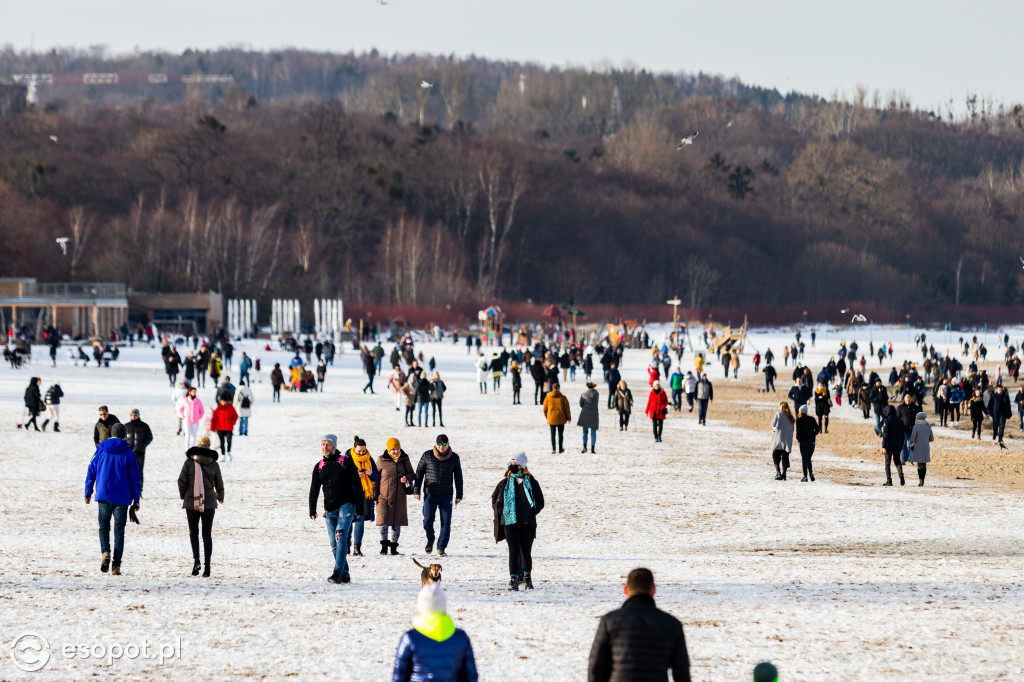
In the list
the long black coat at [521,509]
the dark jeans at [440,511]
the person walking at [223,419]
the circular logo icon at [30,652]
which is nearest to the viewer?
the circular logo icon at [30,652]

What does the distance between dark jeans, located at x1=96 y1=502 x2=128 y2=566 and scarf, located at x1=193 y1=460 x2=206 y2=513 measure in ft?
1.82

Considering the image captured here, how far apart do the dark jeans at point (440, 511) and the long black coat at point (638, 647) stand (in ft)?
19.7

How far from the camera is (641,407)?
106 ft

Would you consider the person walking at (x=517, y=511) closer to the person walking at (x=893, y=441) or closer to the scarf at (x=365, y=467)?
the scarf at (x=365, y=467)

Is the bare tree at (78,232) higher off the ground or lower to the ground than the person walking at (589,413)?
higher

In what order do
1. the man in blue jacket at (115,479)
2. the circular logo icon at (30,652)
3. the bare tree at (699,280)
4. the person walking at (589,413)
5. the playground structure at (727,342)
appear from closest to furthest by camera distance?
1. the circular logo icon at (30,652)
2. the man in blue jacket at (115,479)
3. the person walking at (589,413)
4. the playground structure at (727,342)
5. the bare tree at (699,280)

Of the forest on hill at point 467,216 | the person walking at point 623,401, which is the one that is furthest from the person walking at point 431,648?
the forest on hill at point 467,216

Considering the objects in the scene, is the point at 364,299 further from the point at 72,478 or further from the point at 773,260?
the point at 72,478

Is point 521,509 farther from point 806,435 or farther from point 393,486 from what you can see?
point 806,435

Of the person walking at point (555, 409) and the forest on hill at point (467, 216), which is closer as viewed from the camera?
the person walking at point (555, 409)

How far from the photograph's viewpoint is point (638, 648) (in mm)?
5105

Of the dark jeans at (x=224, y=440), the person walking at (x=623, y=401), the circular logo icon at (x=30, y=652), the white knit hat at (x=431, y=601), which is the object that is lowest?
the circular logo icon at (x=30, y=652)

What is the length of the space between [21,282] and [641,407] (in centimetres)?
3619

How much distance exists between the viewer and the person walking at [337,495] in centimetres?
991
